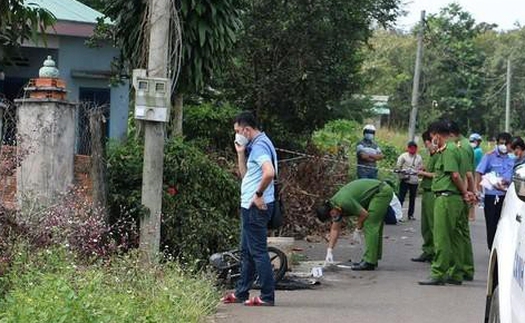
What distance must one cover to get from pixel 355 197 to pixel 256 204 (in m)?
3.47

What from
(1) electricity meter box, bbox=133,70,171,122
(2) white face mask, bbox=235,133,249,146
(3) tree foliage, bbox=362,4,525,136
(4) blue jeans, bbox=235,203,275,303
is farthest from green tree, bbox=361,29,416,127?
(4) blue jeans, bbox=235,203,275,303

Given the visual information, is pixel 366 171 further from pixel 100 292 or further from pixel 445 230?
pixel 100 292

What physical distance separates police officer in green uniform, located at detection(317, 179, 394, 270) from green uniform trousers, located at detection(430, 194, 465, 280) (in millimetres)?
1400

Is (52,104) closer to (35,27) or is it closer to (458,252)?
(35,27)

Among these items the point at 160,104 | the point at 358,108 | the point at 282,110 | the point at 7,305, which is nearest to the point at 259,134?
the point at 160,104

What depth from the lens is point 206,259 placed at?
1023 centimetres

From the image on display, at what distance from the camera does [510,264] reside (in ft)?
16.5

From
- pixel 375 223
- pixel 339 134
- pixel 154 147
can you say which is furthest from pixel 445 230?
pixel 339 134

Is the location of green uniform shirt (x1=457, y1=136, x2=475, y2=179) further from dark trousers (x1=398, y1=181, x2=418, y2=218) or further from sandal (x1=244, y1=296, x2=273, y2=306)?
dark trousers (x1=398, y1=181, x2=418, y2=218)

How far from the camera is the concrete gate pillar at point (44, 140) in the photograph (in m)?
9.24

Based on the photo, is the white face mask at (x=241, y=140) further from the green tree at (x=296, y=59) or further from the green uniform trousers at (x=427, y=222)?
the green tree at (x=296, y=59)

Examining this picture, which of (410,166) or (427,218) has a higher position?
(410,166)

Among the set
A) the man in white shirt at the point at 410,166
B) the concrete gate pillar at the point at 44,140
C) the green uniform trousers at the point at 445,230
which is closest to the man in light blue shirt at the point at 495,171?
the green uniform trousers at the point at 445,230

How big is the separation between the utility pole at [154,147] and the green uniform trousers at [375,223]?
10.4 ft
